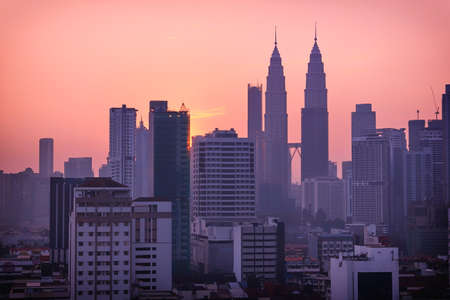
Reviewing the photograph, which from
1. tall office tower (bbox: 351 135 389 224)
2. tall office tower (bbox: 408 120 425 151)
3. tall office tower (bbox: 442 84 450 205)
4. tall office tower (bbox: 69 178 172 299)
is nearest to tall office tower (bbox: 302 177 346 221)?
tall office tower (bbox: 351 135 389 224)

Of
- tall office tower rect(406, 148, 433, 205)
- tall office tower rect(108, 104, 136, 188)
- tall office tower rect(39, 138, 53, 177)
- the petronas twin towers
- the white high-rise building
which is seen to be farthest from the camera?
the petronas twin towers

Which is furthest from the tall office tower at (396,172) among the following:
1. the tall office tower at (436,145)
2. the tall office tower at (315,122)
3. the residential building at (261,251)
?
the residential building at (261,251)

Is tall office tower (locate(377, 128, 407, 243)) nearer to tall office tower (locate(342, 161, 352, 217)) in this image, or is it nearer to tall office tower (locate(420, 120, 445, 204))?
tall office tower (locate(420, 120, 445, 204))

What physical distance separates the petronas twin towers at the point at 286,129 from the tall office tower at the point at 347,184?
3360 mm

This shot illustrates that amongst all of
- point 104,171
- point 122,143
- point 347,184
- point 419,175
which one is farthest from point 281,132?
point 104,171

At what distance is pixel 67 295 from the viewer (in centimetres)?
3472

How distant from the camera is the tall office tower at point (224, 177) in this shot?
233 ft

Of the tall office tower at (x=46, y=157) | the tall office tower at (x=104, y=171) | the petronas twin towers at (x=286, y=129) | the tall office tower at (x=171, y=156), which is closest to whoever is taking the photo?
the tall office tower at (x=46, y=157)

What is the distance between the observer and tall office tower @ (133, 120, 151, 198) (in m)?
71.1

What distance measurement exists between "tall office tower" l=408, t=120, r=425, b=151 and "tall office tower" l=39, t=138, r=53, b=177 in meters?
51.1

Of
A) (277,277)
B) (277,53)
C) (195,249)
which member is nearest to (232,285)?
(277,277)

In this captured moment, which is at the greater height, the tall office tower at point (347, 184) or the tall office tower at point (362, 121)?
the tall office tower at point (362, 121)

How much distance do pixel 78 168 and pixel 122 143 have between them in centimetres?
1095

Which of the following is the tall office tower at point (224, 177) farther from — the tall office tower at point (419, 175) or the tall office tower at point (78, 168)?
the tall office tower at point (419, 175)
